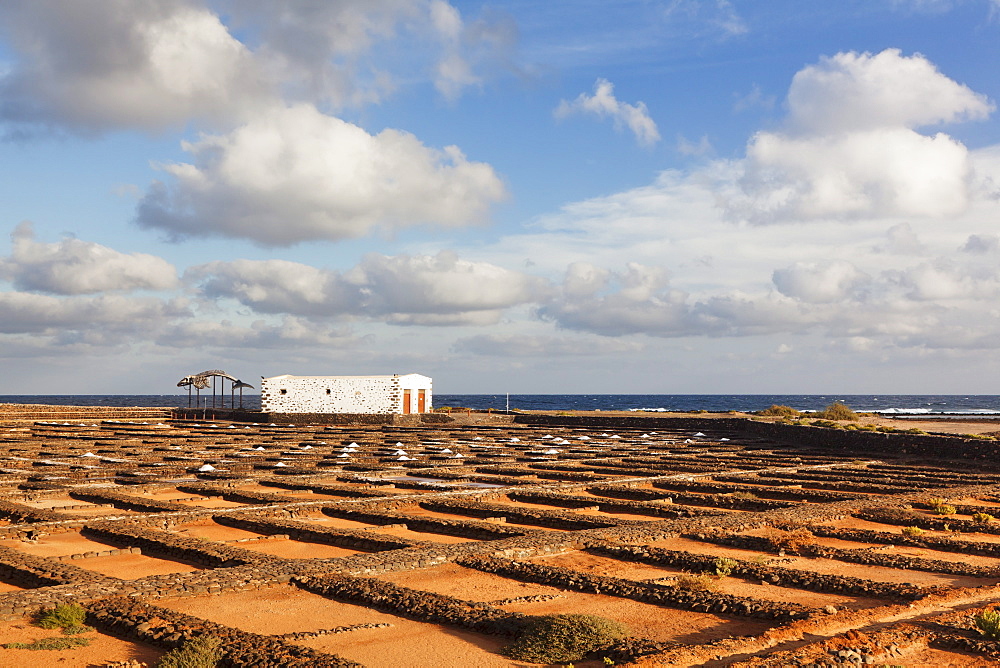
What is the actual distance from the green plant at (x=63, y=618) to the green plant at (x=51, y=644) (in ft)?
0.92

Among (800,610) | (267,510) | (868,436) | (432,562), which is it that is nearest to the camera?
(800,610)

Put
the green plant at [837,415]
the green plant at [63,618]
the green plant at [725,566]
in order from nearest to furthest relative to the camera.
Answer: the green plant at [63,618], the green plant at [725,566], the green plant at [837,415]

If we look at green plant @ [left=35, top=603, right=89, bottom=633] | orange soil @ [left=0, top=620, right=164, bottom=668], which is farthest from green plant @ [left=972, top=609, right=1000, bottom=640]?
green plant @ [left=35, top=603, right=89, bottom=633]

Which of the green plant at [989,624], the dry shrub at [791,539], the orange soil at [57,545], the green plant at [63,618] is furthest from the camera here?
the dry shrub at [791,539]

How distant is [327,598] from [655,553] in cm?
389

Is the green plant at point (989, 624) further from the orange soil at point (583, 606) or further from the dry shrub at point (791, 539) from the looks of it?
the dry shrub at point (791, 539)

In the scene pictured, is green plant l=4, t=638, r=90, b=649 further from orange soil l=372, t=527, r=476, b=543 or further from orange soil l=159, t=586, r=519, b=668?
orange soil l=372, t=527, r=476, b=543

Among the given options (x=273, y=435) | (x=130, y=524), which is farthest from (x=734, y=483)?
(x=273, y=435)

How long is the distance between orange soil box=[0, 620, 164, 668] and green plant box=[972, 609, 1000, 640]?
5.89 m

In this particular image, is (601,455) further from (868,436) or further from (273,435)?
(273,435)

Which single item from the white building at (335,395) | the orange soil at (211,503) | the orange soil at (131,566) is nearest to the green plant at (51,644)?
the orange soil at (131,566)

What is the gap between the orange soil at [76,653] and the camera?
5887 mm

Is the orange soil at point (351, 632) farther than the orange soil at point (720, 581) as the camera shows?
No

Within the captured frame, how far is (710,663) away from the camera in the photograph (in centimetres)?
572
